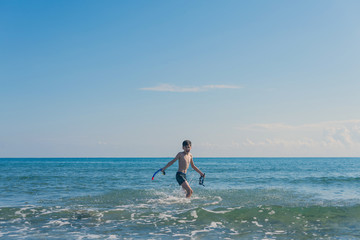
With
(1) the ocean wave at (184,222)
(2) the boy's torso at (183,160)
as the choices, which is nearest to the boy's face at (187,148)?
(2) the boy's torso at (183,160)

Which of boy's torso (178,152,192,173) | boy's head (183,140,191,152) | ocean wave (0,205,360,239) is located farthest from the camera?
boy's torso (178,152,192,173)

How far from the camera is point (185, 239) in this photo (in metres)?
7.48

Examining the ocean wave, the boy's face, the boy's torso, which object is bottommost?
the ocean wave

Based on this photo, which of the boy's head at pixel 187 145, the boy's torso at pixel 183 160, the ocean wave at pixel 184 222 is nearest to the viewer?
the ocean wave at pixel 184 222

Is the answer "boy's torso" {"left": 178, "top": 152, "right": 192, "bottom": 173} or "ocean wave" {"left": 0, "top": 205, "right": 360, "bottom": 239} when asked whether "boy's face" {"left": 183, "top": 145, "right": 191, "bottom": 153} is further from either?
"ocean wave" {"left": 0, "top": 205, "right": 360, "bottom": 239}

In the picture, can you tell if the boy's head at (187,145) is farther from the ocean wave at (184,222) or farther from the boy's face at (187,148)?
the ocean wave at (184,222)

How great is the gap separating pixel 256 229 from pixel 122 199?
6.97 metres

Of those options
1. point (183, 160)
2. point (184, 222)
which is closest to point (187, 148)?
point (183, 160)

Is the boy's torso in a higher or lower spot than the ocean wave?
higher

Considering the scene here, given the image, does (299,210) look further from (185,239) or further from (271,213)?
(185,239)

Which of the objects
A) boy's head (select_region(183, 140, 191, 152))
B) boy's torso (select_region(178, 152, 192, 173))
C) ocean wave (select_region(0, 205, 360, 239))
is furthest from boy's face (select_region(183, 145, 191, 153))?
ocean wave (select_region(0, 205, 360, 239))

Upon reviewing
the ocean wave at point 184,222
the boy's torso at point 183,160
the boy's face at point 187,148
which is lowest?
the ocean wave at point 184,222

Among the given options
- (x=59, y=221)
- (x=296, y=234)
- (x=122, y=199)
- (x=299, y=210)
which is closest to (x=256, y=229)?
(x=296, y=234)

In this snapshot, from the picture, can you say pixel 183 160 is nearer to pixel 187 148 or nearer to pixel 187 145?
pixel 187 148
